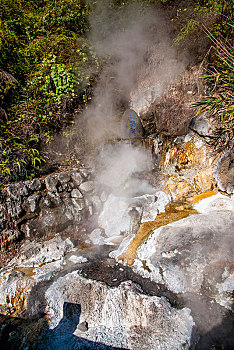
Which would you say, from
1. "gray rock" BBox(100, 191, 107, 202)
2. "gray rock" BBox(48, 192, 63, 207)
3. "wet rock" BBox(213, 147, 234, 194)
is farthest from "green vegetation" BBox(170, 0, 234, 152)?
"gray rock" BBox(48, 192, 63, 207)

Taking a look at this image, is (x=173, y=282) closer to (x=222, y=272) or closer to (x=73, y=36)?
(x=222, y=272)

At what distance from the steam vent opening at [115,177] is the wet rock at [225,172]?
19 millimetres

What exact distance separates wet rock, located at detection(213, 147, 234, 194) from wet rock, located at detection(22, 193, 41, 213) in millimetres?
3443

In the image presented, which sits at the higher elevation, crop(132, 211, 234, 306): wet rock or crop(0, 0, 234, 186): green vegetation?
crop(0, 0, 234, 186): green vegetation

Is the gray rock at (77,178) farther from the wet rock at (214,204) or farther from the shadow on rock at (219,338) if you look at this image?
the shadow on rock at (219,338)

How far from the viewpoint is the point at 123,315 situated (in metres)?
2.07

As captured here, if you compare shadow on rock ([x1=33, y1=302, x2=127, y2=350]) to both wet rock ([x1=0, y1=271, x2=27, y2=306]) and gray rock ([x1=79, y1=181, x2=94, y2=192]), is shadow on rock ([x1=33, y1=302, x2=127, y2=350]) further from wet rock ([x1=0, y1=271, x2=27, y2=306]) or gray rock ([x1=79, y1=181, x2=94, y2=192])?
gray rock ([x1=79, y1=181, x2=94, y2=192])

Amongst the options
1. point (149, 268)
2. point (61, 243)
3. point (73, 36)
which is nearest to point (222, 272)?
point (149, 268)

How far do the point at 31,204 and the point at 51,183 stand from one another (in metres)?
0.55

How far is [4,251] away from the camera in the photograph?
3174 mm

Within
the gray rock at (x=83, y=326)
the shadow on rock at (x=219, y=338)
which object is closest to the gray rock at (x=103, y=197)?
the gray rock at (x=83, y=326)

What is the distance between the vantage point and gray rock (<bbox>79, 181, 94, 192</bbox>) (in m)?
4.15

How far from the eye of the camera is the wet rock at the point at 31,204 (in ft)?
11.4

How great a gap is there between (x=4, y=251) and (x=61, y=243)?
2.97 ft
